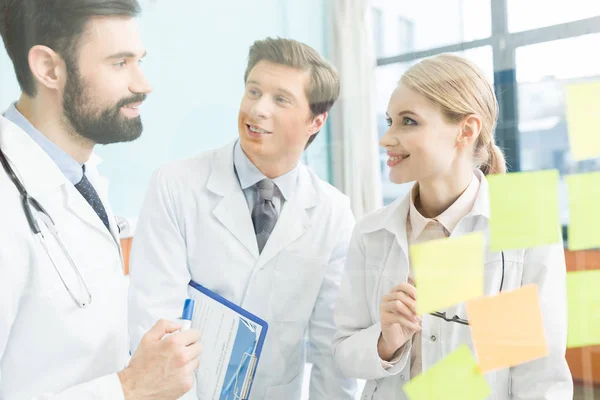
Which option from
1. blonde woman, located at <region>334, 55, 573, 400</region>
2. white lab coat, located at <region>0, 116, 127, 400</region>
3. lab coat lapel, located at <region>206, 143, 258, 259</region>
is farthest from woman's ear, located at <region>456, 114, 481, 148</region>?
white lab coat, located at <region>0, 116, 127, 400</region>

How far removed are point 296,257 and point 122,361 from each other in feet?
1.03

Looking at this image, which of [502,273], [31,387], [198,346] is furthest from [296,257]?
[31,387]

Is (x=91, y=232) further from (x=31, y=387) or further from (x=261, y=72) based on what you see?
(x=261, y=72)

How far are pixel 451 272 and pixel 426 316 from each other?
7 cm

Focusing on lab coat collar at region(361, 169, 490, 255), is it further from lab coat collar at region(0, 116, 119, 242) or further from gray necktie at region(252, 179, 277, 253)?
lab coat collar at region(0, 116, 119, 242)

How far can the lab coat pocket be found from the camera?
87cm

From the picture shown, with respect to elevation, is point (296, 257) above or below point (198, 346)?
above

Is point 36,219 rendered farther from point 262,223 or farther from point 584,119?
point 584,119

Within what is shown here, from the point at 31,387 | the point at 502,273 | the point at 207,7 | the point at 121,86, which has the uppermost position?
the point at 207,7

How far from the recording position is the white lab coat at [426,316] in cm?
74

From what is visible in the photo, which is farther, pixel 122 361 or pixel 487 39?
pixel 122 361

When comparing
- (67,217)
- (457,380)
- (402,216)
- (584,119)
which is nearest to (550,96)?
(584,119)

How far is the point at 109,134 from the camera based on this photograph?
0.84 metres

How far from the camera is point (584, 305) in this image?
74 centimetres
